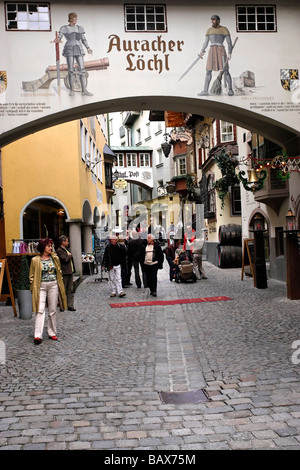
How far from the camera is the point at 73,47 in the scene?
11.7 m

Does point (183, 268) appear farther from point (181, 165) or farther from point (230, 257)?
point (181, 165)

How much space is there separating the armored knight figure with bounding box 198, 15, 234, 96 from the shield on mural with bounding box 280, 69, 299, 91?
132 cm

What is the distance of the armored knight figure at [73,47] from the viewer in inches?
459

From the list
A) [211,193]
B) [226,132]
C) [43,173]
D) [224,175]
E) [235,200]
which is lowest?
[235,200]

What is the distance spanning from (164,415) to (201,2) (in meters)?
10.4

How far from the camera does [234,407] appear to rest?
4.81 m

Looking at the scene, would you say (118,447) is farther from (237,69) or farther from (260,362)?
(237,69)

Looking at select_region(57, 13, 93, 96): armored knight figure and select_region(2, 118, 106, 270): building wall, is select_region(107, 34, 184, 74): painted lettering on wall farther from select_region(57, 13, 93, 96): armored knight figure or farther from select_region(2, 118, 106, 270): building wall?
select_region(2, 118, 106, 270): building wall

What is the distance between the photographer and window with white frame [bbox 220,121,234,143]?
2441cm

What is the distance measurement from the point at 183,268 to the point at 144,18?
25.3 feet

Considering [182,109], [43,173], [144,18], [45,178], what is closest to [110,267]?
[182,109]

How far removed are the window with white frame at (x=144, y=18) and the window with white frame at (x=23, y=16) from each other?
2.05 meters

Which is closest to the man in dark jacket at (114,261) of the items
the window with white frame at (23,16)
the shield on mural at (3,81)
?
the shield on mural at (3,81)

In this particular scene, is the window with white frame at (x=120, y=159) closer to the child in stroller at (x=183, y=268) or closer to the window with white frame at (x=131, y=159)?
the window with white frame at (x=131, y=159)
